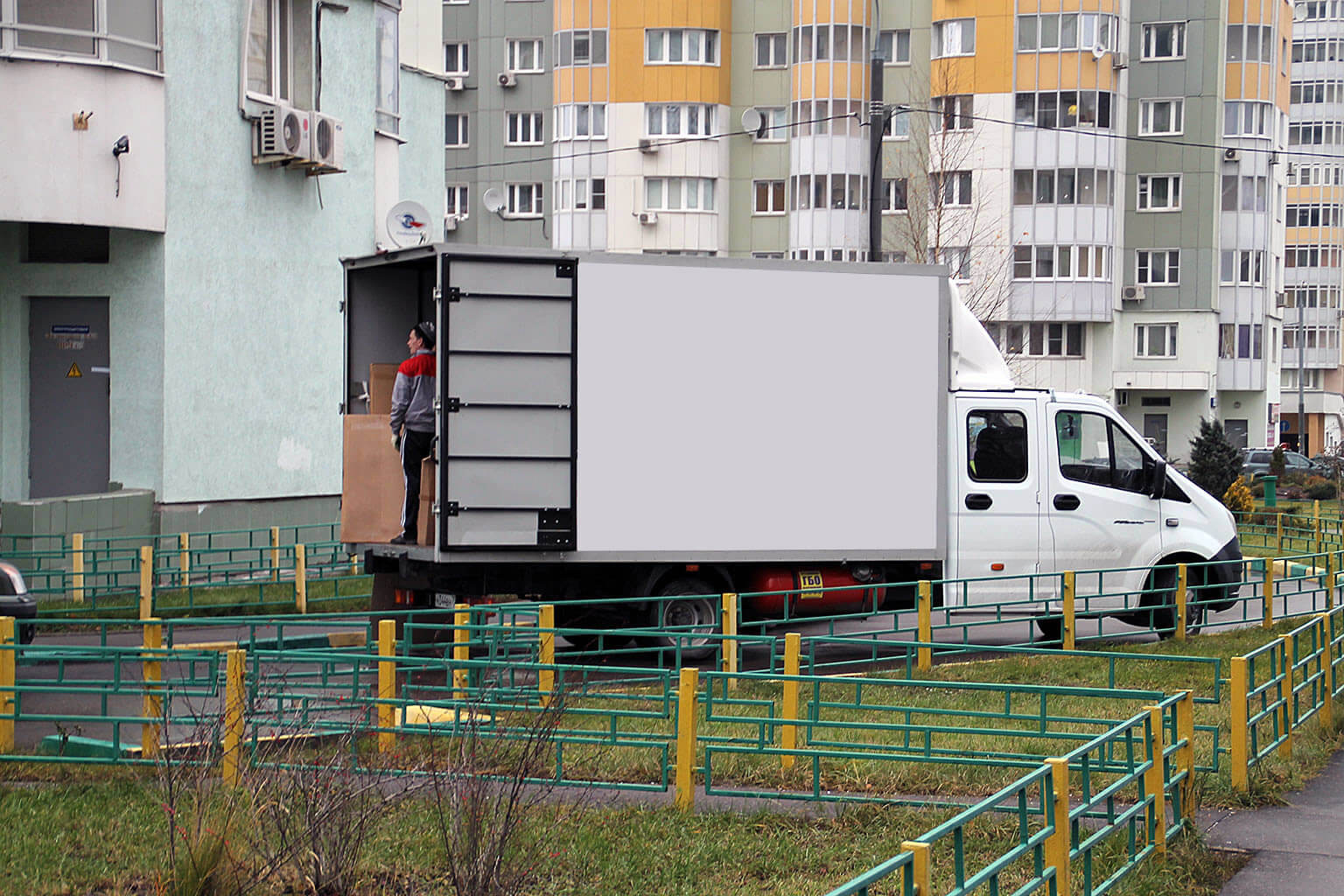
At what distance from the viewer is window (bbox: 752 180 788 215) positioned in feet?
181

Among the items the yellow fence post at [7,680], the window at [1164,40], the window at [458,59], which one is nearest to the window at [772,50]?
the window at [458,59]

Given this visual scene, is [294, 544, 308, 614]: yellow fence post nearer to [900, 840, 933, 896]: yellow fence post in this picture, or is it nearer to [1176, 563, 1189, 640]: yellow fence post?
[1176, 563, 1189, 640]: yellow fence post

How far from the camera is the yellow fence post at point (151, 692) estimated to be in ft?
28.7

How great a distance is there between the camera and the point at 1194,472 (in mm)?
38938

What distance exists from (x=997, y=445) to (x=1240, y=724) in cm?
633

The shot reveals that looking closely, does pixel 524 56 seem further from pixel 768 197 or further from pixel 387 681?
pixel 387 681

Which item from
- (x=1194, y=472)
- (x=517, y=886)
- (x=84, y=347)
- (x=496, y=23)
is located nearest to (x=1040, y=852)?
(x=517, y=886)

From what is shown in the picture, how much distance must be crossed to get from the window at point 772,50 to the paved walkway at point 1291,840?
4835cm

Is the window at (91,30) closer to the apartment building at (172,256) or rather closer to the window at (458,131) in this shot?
the apartment building at (172,256)

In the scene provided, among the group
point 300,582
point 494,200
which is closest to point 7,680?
point 300,582

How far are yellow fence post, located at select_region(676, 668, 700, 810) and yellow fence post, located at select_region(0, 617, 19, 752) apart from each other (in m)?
4.21

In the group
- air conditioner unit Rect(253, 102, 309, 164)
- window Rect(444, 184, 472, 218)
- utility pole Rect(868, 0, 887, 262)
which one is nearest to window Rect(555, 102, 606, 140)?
window Rect(444, 184, 472, 218)

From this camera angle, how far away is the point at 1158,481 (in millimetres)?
15359

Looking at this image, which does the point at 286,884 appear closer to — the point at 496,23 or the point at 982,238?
the point at 982,238
